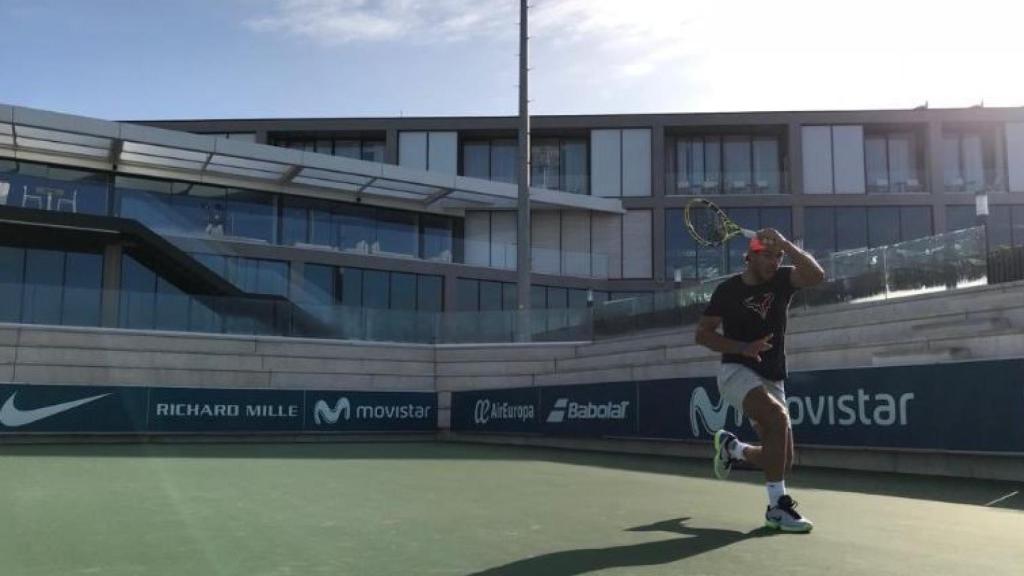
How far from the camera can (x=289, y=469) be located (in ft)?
40.0

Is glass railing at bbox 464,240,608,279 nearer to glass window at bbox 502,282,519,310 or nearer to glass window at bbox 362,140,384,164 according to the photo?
glass window at bbox 502,282,519,310

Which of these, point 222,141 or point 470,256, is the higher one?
point 222,141

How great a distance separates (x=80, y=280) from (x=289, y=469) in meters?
21.2

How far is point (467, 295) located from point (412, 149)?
28.5 ft

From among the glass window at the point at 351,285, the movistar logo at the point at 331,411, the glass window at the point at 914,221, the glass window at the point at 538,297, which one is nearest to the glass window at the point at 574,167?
the glass window at the point at 538,297

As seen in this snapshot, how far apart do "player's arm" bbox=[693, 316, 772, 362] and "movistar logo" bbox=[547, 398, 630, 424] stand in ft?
34.2

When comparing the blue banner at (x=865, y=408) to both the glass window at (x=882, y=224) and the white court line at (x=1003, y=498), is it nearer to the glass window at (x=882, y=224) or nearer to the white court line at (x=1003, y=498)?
the white court line at (x=1003, y=498)

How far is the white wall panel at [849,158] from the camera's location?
40844 millimetres

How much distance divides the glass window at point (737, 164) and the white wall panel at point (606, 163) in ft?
16.7

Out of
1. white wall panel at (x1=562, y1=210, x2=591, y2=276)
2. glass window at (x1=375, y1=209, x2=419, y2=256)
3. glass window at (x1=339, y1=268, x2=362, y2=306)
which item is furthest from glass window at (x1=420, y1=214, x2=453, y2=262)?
white wall panel at (x1=562, y1=210, x2=591, y2=276)

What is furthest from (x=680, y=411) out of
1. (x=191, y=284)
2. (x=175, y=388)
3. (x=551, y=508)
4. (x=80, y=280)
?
(x=80, y=280)

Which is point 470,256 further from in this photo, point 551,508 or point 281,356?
point 551,508

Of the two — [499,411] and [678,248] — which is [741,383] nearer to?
[499,411]

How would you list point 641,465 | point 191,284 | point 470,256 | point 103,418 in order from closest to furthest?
point 641,465, point 103,418, point 191,284, point 470,256
